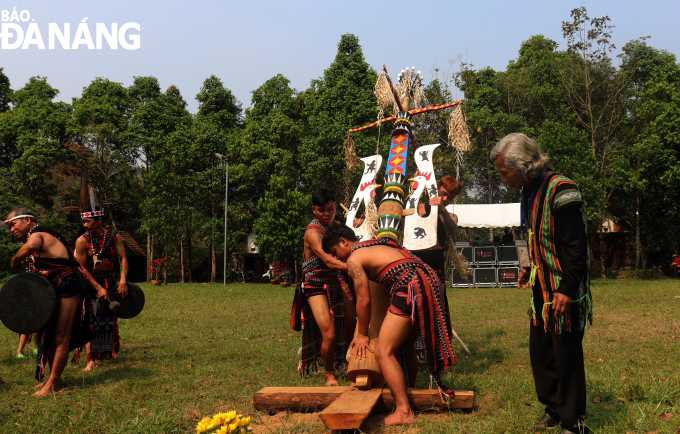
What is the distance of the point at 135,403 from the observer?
17.3 feet

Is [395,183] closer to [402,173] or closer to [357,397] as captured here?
Result: [402,173]

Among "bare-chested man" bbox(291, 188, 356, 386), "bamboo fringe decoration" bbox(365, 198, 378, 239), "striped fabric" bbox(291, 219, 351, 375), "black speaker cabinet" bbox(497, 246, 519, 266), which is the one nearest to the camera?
"bare-chested man" bbox(291, 188, 356, 386)

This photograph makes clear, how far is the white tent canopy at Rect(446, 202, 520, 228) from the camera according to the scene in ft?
76.1

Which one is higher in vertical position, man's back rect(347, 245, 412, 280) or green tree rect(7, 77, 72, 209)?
green tree rect(7, 77, 72, 209)

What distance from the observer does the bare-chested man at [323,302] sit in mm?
6051

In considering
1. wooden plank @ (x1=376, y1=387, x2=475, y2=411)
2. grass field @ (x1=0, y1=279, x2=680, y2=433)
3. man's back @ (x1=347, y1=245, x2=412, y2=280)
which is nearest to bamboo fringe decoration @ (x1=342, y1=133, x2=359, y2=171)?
grass field @ (x1=0, y1=279, x2=680, y2=433)

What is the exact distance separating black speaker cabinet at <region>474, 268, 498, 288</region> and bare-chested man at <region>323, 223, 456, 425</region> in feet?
61.6

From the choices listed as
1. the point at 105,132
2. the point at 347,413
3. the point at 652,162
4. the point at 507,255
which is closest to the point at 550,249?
the point at 347,413

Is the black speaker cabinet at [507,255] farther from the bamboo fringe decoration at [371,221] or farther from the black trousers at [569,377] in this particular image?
the black trousers at [569,377]

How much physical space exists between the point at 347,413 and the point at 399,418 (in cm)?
56

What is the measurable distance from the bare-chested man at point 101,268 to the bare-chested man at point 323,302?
93.5 inches

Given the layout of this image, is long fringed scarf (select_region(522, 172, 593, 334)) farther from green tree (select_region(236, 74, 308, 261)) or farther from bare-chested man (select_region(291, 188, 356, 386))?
green tree (select_region(236, 74, 308, 261))

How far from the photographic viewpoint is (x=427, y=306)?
466cm

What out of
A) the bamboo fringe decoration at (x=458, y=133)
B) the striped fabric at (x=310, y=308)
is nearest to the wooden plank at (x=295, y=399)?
the striped fabric at (x=310, y=308)
